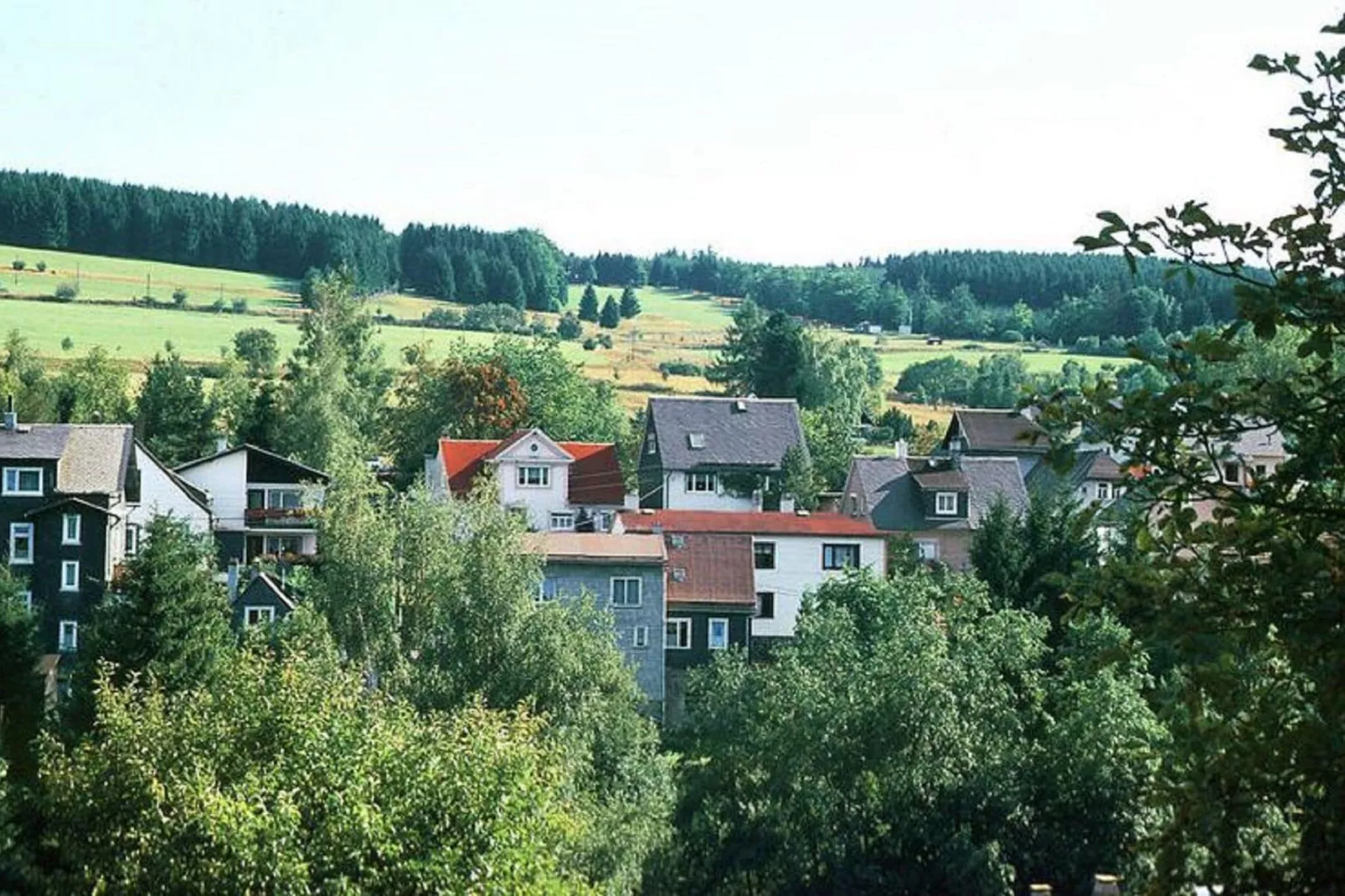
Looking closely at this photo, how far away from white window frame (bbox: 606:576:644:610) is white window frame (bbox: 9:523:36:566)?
47.5 feet

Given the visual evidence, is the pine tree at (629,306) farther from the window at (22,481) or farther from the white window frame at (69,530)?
the white window frame at (69,530)

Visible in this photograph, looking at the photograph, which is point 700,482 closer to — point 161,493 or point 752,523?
point 752,523

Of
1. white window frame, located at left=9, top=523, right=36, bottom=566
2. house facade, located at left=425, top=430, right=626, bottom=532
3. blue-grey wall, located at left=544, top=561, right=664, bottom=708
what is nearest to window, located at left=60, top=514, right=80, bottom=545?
white window frame, located at left=9, top=523, right=36, bottom=566

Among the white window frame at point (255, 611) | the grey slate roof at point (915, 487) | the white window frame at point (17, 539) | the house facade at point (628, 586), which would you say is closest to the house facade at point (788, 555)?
the house facade at point (628, 586)

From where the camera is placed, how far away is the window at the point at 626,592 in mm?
52562

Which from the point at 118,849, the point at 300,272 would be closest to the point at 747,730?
the point at 118,849

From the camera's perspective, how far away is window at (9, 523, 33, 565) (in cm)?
5278

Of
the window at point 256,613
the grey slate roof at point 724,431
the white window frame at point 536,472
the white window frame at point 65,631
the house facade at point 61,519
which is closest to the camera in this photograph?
the window at point 256,613

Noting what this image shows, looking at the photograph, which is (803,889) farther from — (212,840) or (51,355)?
(51,355)

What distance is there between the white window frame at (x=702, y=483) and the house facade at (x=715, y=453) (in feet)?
0.10

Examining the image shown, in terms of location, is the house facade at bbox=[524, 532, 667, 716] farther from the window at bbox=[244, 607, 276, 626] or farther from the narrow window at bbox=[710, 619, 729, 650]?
the window at bbox=[244, 607, 276, 626]

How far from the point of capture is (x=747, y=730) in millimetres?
35281

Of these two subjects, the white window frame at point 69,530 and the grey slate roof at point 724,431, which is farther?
the grey slate roof at point 724,431

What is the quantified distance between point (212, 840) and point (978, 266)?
16107cm
